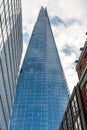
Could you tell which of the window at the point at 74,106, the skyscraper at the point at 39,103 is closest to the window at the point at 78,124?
the window at the point at 74,106

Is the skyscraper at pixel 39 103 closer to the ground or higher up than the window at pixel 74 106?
closer to the ground

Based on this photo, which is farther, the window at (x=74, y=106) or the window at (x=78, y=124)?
the window at (x=74, y=106)

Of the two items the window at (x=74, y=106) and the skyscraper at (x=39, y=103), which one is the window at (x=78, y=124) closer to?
the window at (x=74, y=106)

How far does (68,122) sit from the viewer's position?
5250cm

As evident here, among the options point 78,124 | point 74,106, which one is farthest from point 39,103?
point 78,124

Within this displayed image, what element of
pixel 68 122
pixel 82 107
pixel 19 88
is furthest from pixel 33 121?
pixel 82 107

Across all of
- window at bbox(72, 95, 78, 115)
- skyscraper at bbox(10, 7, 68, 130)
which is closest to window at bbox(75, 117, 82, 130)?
window at bbox(72, 95, 78, 115)

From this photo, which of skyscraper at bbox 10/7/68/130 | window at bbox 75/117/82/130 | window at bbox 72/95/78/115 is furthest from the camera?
skyscraper at bbox 10/7/68/130

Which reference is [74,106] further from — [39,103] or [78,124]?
[39,103]

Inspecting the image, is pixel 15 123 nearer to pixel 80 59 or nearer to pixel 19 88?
pixel 19 88

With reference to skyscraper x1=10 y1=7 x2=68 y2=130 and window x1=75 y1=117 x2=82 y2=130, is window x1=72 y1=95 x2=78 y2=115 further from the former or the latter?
skyscraper x1=10 y1=7 x2=68 y2=130

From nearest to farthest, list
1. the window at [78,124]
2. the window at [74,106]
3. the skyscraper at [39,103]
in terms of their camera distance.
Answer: the window at [78,124]
the window at [74,106]
the skyscraper at [39,103]

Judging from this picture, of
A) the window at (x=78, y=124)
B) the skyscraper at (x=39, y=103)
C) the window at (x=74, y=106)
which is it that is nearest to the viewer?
the window at (x=78, y=124)

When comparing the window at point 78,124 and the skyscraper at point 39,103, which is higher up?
the window at point 78,124
